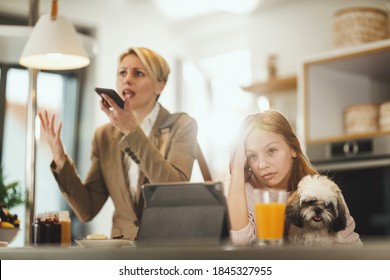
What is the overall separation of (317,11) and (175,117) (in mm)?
2700

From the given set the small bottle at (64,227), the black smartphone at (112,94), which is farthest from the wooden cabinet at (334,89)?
the small bottle at (64,227)

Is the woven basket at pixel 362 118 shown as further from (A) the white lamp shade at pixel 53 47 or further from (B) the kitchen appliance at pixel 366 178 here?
(A) the white lamp shade at pixel 53 47

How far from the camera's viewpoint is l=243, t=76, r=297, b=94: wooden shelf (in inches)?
189

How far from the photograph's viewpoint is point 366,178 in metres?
4.00

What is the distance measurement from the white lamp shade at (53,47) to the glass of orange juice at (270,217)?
138 centimetres

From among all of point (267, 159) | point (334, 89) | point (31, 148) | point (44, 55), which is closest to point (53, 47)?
point (44, 55)

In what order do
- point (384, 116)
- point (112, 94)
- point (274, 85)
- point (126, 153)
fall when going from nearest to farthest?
point (112, 94) → point (126, 153) → point (384, 116) → point (274, 85)

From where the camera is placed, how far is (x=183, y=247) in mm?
1335

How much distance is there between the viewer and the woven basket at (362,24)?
160 inches

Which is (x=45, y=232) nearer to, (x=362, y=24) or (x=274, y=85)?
(x=362, y=24)

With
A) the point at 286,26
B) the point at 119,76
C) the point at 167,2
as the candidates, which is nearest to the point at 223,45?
the point at 167,2

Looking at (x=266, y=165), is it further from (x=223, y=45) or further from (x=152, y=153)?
(x=223, y=45)

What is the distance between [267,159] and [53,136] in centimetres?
90

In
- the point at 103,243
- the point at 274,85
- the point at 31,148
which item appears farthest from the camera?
the point at 274,85
